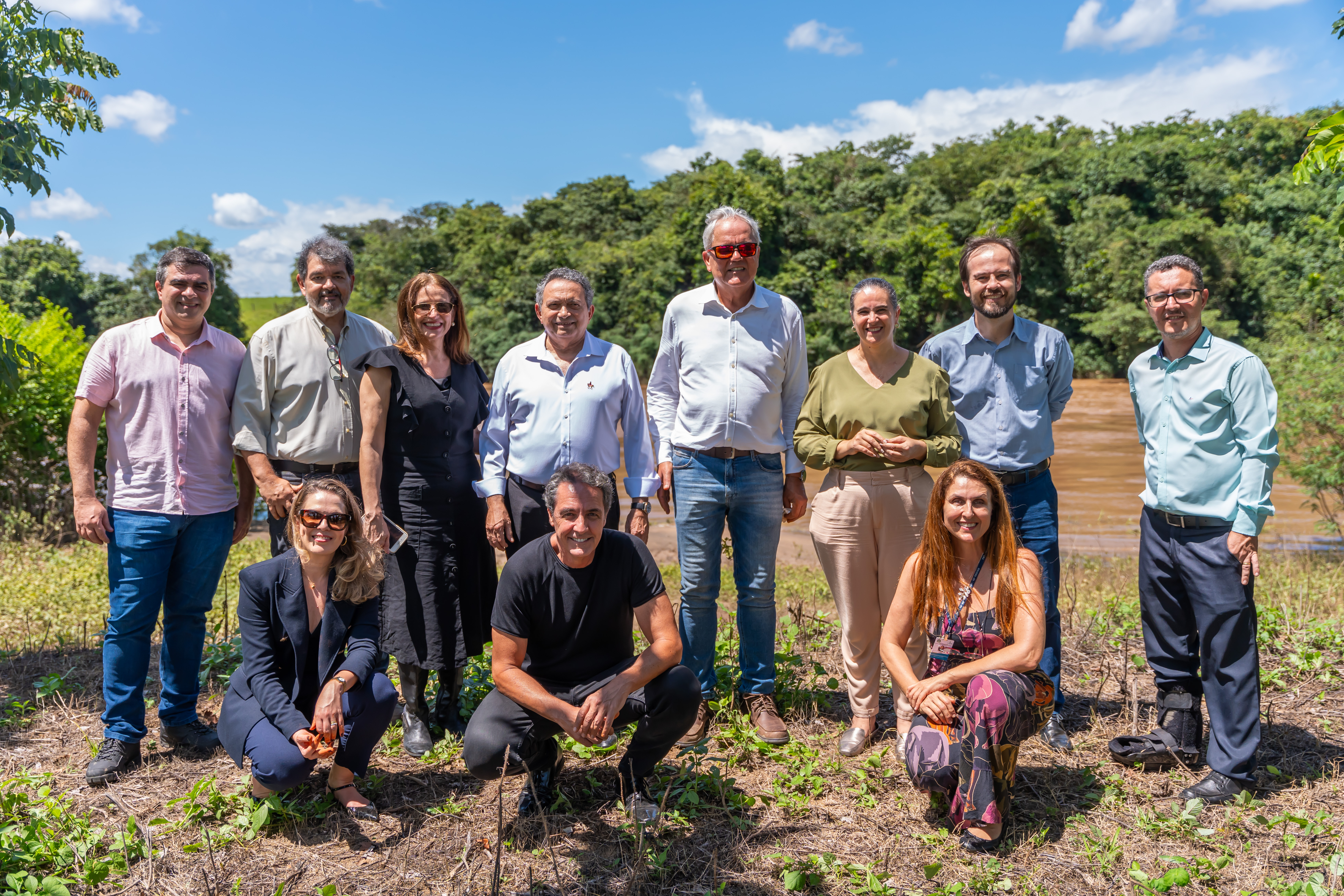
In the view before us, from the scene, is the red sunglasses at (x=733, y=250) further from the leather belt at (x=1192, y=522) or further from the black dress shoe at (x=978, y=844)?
the black dress shoe at (x=978, y=844)

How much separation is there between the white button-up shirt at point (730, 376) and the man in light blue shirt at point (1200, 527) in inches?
59.5

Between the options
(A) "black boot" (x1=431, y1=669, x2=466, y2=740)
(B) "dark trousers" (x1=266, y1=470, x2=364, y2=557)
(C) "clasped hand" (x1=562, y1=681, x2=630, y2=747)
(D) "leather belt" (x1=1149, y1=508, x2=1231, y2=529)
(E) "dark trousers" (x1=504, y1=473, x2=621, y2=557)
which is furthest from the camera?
(A) "black boot" (x1=431, y1=669, x2=466, y2=740)

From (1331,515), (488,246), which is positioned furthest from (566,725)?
(488,246)

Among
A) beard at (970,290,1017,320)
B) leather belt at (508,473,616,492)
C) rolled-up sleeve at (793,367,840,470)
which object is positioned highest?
beard at (970,290,1017,320)

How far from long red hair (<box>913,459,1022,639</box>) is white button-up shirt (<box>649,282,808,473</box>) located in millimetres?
850

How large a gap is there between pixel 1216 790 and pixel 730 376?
257 cm

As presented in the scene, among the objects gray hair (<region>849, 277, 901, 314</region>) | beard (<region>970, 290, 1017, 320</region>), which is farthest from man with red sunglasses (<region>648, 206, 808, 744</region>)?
beard (<region>970, 290, 1017, 320</region>)

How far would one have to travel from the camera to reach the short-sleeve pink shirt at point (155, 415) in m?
3.75

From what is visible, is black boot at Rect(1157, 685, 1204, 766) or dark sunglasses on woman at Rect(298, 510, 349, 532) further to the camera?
black boot at Rect(1157, 685, 1204, 766)

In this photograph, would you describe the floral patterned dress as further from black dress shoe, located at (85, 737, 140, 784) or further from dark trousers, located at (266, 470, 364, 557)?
black dress shoe, located at (85, 737, 140, 784)

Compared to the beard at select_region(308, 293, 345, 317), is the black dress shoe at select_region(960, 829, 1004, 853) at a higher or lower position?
lower

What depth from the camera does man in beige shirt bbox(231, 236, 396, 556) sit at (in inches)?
154

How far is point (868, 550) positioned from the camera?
3867 millimetres

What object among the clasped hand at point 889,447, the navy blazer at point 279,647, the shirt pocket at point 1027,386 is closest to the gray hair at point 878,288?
the clasped hand at point 889,447
